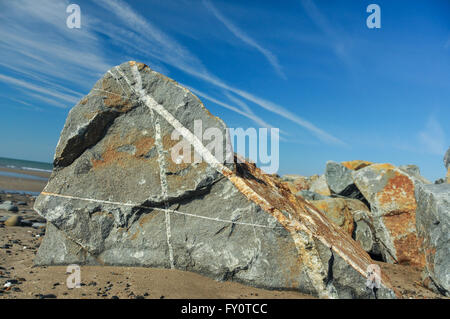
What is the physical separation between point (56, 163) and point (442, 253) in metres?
6.26

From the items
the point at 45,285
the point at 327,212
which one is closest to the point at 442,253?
the point at 327,212

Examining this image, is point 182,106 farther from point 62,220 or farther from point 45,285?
point 45,285

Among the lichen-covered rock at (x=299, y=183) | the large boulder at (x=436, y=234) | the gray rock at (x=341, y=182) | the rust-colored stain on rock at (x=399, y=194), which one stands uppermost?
the lichen-covered rock at (x=299, y=183)

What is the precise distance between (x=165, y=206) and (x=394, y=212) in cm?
525

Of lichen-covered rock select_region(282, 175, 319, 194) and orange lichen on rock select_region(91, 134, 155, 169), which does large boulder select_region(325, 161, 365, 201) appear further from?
orange lichen on rock select_region(91, 134, 155, 169)

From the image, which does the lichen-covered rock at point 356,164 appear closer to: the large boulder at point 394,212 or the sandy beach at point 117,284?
the large boulder at point 394,212

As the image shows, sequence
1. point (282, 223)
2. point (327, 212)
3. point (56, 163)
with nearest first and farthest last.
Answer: point (282, 223) < point (56, 163) < point (327, 212)

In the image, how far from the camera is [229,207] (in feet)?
12.9

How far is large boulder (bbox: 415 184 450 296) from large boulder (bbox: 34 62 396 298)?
1371mm

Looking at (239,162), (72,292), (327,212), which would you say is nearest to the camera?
(72,292)

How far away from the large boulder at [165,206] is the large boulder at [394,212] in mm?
2633

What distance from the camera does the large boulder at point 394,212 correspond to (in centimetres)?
622

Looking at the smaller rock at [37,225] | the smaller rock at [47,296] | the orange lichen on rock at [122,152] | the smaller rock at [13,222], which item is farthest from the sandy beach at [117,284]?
the smaller rock at [13,222]

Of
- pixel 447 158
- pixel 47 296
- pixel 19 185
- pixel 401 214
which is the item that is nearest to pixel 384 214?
pixel 401 214
